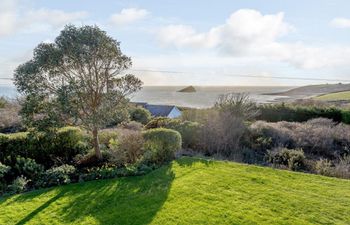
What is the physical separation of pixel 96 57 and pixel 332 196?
6985 mm

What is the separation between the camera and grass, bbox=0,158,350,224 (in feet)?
20.0

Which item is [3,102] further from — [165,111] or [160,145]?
[160,145]

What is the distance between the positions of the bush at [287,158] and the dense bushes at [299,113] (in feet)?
38.7

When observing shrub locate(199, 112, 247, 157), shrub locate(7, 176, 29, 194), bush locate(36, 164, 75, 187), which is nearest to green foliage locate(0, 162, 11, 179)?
shrub locate(7, 176, 29, 194)

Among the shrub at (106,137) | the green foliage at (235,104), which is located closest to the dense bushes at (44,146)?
the shrub at (106,137)

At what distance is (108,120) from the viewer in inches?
381

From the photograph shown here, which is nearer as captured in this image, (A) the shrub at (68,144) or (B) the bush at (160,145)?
(B) the bush at (160,145)

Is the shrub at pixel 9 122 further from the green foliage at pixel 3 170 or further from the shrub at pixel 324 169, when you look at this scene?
the shrub at pixel 324 169

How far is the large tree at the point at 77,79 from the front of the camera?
874 cm

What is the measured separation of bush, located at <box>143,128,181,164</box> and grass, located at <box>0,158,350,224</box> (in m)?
1.07

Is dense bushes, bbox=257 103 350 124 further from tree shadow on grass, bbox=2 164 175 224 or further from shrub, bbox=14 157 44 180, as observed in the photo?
shrub, bbox=14 157 44 180

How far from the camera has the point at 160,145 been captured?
32.6 feet

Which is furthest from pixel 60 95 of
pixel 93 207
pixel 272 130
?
pixel 272 130

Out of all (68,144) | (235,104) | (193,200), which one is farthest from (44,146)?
(235,104)
